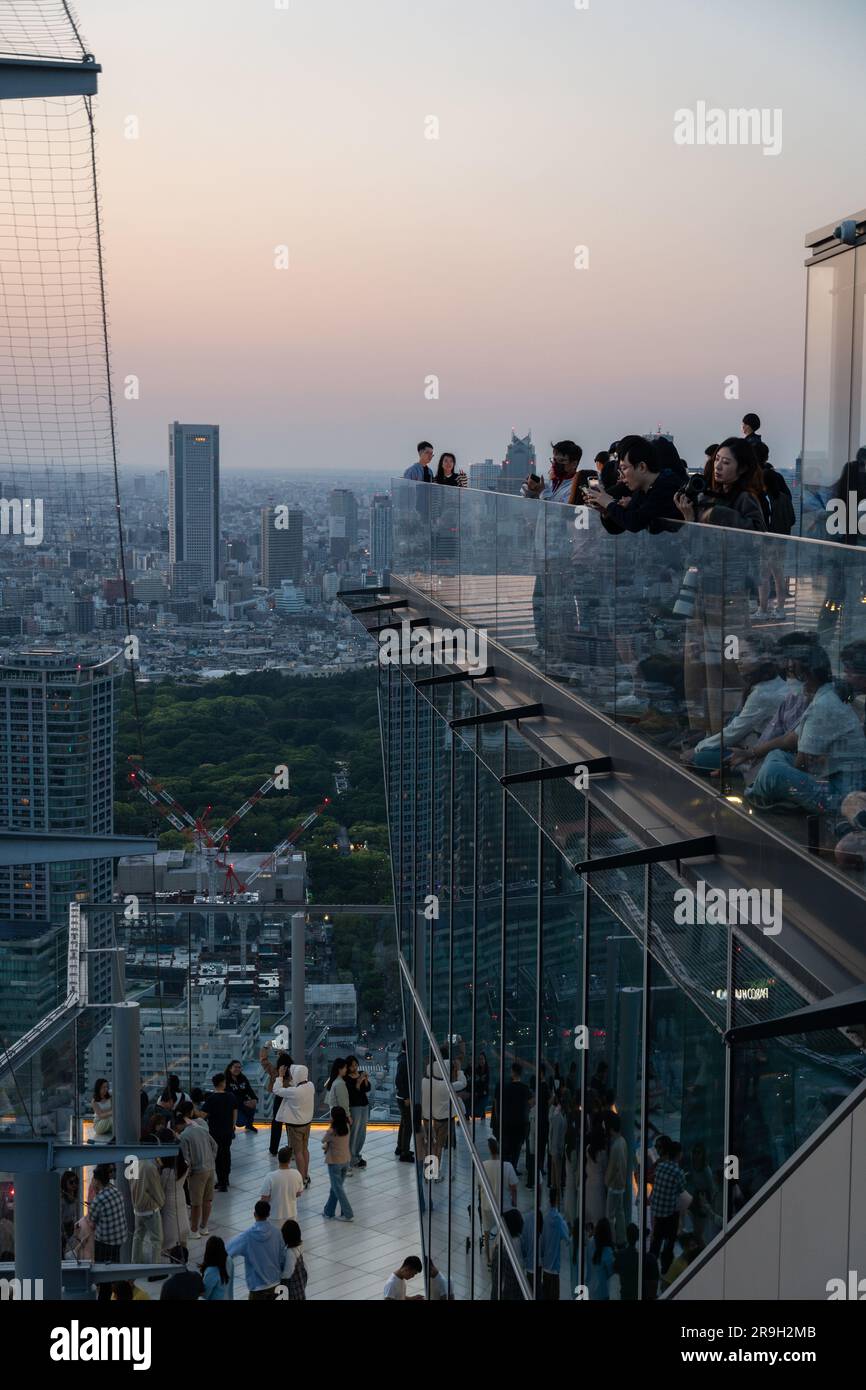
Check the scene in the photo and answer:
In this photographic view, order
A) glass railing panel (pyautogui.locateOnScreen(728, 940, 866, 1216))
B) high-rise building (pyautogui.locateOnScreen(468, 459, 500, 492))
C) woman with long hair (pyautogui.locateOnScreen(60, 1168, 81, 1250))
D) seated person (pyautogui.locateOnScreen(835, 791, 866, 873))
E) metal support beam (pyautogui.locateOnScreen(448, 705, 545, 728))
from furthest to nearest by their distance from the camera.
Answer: high-rise building (pyautogui.locateOnScreen(468, 459, 500, 492)) < woman with long hair (pyautogui.locateOnScreen(60, 1168, 81, 1250)) < metal support beam (pyautogui.locateOnScreen(448, 705, 545, 728)) < seated person (pyautogui.locateOnScreen(835, 791, 866, 873)) < glass railing panel (pyautogui.locateOnScreen(728, 940, 866, 1216))

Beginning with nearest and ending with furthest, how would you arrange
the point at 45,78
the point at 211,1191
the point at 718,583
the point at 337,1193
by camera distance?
1. the point at 718,583
2. the point at 45,78
3. the point at 211,1191
4. the point at 337,1193

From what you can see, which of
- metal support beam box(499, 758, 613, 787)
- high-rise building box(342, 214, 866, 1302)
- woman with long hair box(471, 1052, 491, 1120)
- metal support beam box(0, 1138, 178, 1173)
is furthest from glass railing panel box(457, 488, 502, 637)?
metal support beam box(0, 1138, 178, 1173)

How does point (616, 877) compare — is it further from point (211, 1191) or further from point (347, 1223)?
point (347, 1223)

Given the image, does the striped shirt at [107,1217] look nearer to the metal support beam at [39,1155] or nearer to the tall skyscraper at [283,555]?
the metal support beam at [39,1155]

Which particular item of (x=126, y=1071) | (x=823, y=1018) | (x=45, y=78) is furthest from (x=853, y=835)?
(x=126, y=1071)

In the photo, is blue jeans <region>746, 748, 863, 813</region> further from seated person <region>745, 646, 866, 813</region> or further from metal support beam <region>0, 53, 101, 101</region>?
metal support beam <region>0, 53, 101, 101</region>

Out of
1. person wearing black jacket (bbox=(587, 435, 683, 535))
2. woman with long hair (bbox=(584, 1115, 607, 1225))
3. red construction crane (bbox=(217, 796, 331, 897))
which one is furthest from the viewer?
red construction crane (bbox=(217, 796, 331, 897))

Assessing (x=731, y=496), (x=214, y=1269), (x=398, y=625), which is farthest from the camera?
(x=398, y=625)

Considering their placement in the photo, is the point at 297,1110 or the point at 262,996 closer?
the point at 297,1110

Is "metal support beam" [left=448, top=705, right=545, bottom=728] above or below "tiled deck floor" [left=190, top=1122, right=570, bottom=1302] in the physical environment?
above
